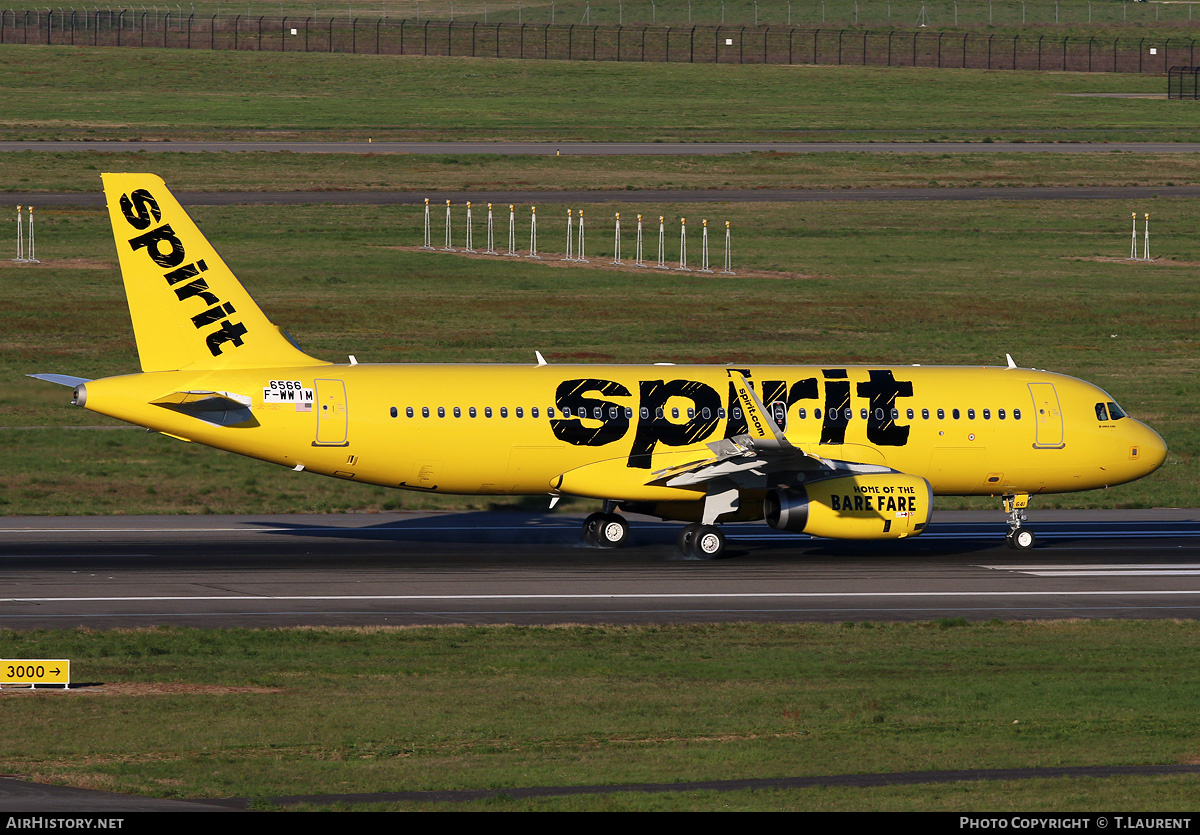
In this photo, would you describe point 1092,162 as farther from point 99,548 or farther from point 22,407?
point 99,548

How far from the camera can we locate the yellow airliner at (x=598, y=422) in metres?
39.4

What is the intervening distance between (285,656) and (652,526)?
19.3 metres

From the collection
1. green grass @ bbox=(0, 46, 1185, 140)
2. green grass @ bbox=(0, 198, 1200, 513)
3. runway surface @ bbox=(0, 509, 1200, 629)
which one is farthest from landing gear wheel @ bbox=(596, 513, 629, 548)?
green grass @ bbox=(0, 46, 1185, 140)

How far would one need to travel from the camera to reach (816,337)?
236 ft

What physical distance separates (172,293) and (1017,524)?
22847 mm

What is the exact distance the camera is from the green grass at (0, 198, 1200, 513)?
2100 inches

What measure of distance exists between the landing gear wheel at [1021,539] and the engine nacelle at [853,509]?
16.7 feet

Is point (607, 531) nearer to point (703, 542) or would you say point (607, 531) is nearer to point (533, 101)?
point (703, 542)

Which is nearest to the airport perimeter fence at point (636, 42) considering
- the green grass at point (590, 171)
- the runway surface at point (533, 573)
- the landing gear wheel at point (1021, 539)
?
the green grass at point (590, 171)

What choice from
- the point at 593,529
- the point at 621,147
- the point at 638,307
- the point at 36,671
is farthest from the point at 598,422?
the point at 621,147

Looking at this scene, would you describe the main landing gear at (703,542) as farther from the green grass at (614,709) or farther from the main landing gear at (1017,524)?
the green grass at (614,709)

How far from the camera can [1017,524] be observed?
145 ft

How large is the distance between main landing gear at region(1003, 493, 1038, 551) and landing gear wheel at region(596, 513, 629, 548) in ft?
34.1

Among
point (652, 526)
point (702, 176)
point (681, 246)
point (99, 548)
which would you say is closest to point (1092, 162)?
point (702, 176)
